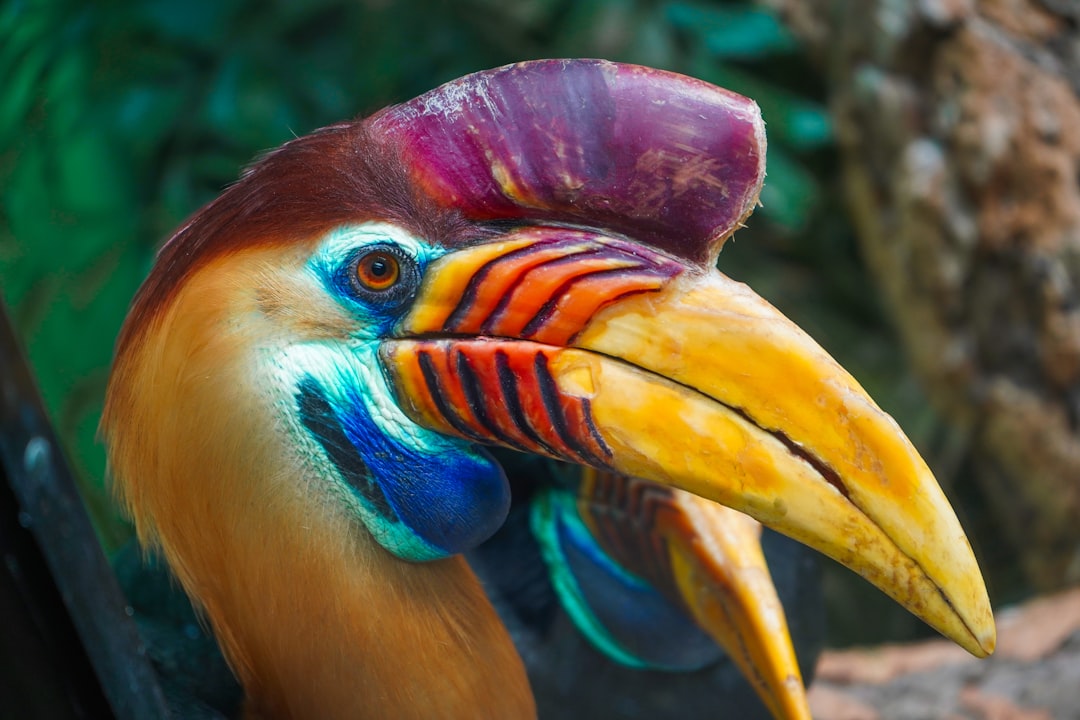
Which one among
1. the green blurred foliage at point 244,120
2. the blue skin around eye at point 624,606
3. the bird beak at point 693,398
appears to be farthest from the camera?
the green blurred foliage at point 244,120

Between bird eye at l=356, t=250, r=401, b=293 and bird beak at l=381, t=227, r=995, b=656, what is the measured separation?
0.11 feet

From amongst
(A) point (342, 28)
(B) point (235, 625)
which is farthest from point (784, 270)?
(B) point (235, 625)

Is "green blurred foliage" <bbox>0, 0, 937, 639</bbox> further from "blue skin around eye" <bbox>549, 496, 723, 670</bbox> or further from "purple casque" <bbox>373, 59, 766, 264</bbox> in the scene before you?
"purple casque" <bbox>373, 59, 766, 264</bbox>

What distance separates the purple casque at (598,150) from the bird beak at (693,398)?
0.03 m

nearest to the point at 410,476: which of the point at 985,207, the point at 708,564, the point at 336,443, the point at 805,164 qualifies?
the point at 336,443

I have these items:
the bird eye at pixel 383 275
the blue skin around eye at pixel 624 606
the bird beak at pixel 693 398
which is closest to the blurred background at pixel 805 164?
the blue skin around eye at pixel 624 606

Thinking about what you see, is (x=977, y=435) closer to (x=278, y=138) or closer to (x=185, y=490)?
(x=278, y=138)

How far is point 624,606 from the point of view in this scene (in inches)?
55.5

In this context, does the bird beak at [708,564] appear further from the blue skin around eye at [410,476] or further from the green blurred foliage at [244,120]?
the green blurred foliage at [244,120]

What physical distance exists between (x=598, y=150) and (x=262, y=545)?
0.47 metres

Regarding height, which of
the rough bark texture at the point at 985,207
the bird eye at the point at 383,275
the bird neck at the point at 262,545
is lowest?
the rough bark texture at the point at 985,207

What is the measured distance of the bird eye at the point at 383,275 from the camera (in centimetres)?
95

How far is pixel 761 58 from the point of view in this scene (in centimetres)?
300

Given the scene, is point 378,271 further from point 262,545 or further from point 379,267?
point 262,545
